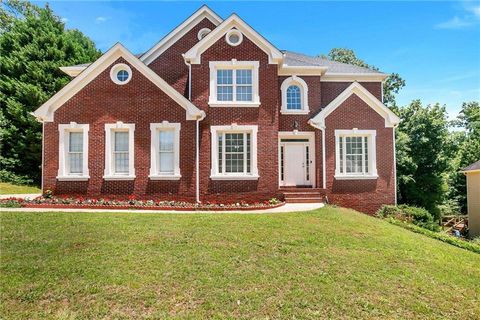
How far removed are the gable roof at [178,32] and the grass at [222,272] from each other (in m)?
10.6

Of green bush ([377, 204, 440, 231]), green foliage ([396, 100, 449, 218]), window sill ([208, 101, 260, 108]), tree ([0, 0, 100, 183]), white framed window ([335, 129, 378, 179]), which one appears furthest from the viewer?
tree ([0, 0, 100, 183])

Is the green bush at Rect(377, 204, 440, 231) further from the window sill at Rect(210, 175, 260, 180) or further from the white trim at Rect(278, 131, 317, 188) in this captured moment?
the window sill at Rect(210, 175, 260, 180)

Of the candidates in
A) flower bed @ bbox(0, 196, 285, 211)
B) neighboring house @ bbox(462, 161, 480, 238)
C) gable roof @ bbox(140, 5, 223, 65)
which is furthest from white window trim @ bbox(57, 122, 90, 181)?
neighboring house @ bbox(462, 161, 480, 238)

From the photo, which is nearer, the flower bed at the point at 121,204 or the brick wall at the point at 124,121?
the flower bed at the point at 121,204

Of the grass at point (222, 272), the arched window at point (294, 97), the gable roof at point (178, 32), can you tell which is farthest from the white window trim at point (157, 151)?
the arched window at point (294, 97)

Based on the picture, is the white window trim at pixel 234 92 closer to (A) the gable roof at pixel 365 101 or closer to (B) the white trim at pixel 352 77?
(A) the gable roof at pixel 365 101

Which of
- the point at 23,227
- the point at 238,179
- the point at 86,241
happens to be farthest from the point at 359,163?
the point at 23,227

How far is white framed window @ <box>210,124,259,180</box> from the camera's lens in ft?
48.0

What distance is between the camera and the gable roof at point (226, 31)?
1490 cm

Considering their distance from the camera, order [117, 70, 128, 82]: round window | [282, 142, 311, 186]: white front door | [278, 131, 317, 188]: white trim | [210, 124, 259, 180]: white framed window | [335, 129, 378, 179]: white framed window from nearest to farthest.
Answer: [117, 70, 128, 82]: round window → [210, 124, 259, 180]: white framed window → [335, 129, 378, 179]: white framed window → [278, 131, 317, 188]: white trim → [282, 142, 311, 186]: white front door

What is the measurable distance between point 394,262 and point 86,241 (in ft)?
24.1

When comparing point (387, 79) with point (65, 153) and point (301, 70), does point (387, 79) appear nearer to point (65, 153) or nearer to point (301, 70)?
point (301, 70)

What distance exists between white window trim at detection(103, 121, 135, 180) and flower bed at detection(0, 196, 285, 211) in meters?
1.03

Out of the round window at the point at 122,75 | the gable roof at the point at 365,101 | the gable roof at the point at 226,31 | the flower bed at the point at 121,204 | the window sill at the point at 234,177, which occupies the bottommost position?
the flower bed at the point at 121,204
